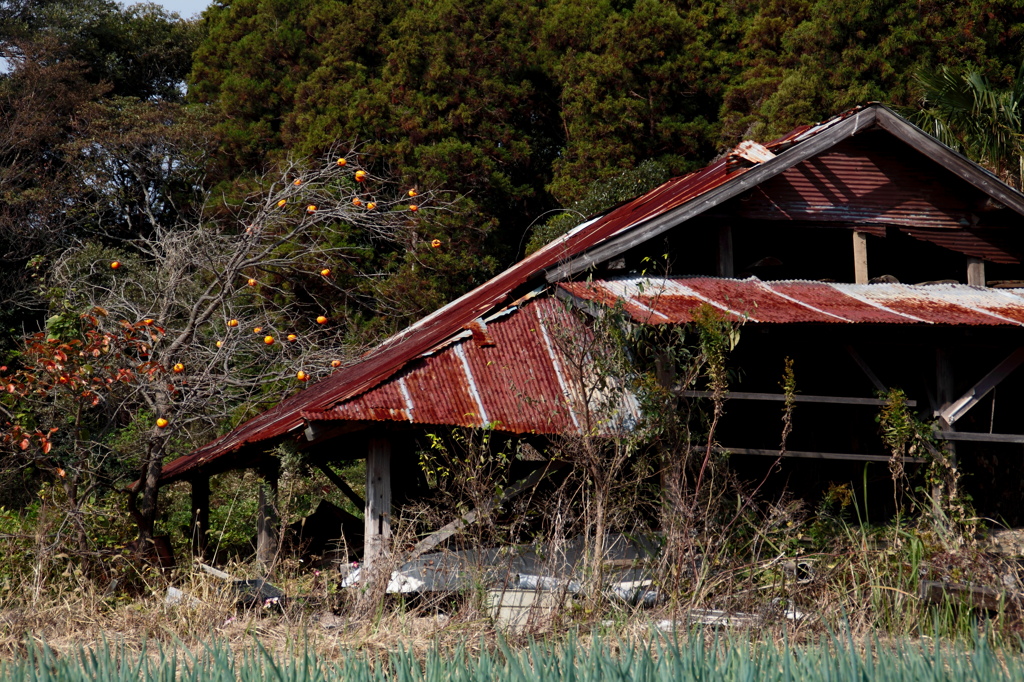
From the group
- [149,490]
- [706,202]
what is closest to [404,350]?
[149,490]

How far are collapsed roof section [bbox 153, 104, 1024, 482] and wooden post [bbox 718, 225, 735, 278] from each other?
29 centimetres

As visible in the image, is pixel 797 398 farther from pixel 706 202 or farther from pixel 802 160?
pixel 802 160

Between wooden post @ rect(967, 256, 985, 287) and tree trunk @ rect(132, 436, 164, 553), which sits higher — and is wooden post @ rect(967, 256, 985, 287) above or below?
above

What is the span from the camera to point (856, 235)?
36.0 ft

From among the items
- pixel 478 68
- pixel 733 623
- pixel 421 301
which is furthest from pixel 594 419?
pixel 478 68

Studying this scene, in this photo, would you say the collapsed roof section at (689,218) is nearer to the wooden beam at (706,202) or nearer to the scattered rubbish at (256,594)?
the wooden beam at (706,202)

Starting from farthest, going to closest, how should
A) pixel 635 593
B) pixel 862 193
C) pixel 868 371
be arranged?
1. pixel 862 193
2. pixel 868 371
3. pixel 635 593

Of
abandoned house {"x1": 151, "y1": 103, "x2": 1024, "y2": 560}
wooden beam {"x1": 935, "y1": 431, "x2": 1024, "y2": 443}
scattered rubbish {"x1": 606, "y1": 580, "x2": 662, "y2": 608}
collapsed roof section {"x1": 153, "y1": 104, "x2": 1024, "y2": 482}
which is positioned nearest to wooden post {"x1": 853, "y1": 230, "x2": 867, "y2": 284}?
abandoned house {"x1": 151, "y1": 103, "x2": 1024, "y2": 560}

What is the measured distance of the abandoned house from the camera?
29.4ft

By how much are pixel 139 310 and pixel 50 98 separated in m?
16.5

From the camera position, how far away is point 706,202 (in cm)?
1004

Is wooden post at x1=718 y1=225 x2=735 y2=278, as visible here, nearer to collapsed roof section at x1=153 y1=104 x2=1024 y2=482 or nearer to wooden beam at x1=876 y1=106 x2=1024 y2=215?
collapsed roof section at x1=153 y1=104 x2=1024 y2=482

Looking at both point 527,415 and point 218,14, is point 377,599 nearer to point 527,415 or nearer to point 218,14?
point 527,415

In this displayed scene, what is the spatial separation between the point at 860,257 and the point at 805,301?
5.41 ft
